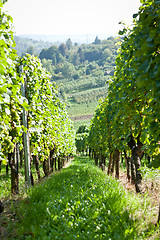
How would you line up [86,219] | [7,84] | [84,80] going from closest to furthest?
[86,219] → [7,84] → [84,80]

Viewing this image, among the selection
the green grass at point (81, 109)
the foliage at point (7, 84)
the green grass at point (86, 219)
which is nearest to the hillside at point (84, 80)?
the green grass at point (81, 109)

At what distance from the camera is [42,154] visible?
28.5 feet

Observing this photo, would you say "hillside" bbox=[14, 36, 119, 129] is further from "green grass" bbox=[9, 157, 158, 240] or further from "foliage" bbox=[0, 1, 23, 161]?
"green grass" bbox=[9, 157, 158, 240]

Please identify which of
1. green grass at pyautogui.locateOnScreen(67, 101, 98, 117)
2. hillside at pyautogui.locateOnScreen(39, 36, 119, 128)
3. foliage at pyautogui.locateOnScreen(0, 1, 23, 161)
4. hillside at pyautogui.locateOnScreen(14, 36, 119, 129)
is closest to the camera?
foliage at pyautogui.locateOnScreen(0, 1, 23, 161)

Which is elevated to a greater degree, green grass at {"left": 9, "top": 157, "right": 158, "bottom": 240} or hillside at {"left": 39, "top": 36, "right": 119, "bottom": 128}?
hillside at {"left": 39, "top": 36, "right": 119, "bottom": 128}

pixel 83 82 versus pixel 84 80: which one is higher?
pixel 84 80

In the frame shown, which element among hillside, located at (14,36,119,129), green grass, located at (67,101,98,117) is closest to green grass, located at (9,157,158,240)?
hillside, located at (14,36,119,129)

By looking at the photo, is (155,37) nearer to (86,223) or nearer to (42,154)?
(86,223)

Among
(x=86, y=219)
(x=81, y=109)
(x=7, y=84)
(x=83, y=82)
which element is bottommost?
(x=86, y=219)

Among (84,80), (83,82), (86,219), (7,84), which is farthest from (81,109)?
(86,219)

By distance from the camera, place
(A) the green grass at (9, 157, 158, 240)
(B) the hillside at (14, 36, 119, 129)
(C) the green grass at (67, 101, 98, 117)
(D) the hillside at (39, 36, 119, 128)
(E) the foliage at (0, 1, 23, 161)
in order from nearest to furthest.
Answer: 1. (A) the green grass at (9, 157, 158, 240)
2. (E) the foliage at (0, 1, 23, 161)
3. (C) the green grass at (67, 101, 98, 117)
4. (B) the hillside at (14, 36, 119, 129)
5. (D) the hillside at (39, 36, 119, 128)

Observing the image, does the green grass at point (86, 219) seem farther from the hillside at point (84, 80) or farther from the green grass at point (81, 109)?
the hillside at point (84, 80)

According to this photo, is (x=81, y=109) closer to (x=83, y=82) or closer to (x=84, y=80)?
(x=83, y=82)

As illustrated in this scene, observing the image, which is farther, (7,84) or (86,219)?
(7,84)
